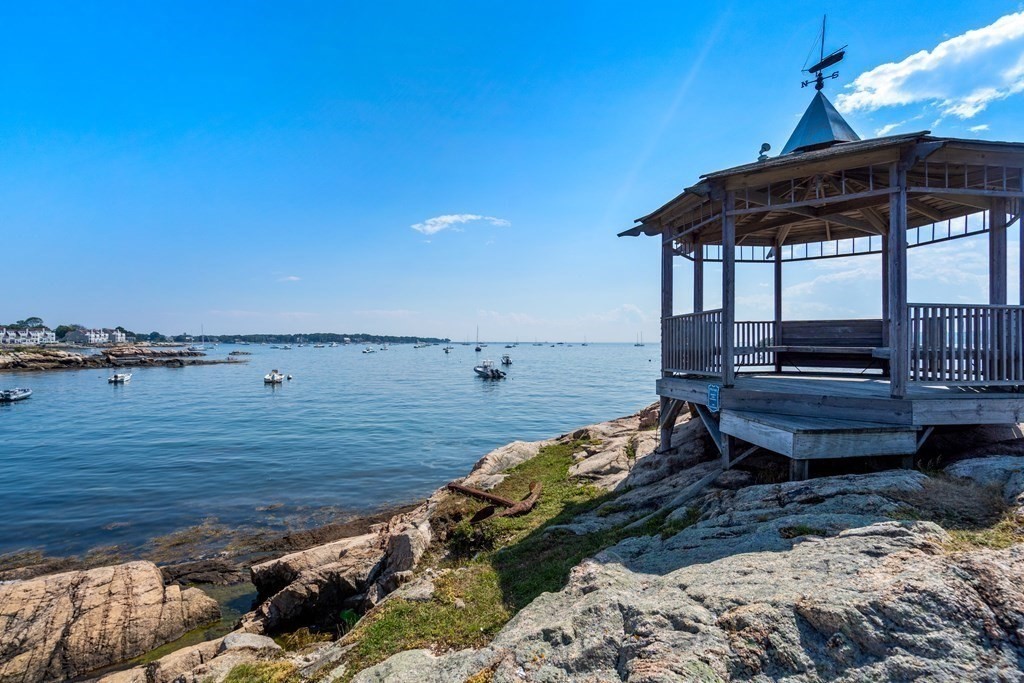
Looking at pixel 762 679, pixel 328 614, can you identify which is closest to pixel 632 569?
pixel 762 679

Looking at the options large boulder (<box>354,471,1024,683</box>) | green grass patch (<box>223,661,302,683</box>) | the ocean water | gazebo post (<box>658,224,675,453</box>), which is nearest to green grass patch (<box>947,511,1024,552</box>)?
large boulder (<box>354,471,1024,683</box>)

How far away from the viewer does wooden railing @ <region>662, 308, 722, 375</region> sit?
8.02 meters

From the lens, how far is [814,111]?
926 centimetres

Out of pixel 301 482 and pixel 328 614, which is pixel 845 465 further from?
pixel 301 482

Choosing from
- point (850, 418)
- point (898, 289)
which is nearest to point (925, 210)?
point (898, 289)

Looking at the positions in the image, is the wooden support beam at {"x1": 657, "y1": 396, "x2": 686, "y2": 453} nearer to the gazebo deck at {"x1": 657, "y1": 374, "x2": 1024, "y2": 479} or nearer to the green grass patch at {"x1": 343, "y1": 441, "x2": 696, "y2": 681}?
the green grass patch at {"x1": 343, "y1": 441, "x2": 696, "y2": 681}

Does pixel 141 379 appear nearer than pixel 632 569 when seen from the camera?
No

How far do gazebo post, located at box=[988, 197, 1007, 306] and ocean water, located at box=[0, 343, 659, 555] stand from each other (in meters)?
14.3

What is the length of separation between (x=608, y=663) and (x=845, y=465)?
175 inches

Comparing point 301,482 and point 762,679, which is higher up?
point 762,679

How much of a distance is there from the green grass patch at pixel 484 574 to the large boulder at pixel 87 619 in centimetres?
500

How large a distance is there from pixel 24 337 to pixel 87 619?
660 feet

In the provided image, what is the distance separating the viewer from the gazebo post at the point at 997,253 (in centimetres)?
728

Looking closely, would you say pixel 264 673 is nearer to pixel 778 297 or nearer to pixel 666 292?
pixel 666 292
